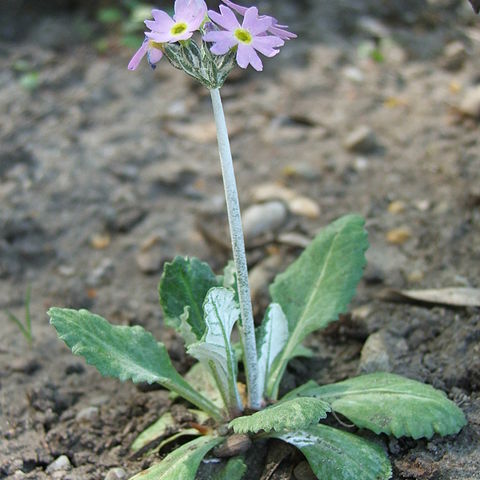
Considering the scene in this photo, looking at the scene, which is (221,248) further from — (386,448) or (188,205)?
(386,448)

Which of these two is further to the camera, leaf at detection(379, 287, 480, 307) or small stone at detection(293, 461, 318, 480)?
leaf at detection(379, 287, 480, 307)

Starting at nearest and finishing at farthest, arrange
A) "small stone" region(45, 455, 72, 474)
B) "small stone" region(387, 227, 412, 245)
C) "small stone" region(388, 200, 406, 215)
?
"small stone" region(45, 455, 72, 474), "small stone" region(387, 227, 412, 245), "small stone" region(388, 200, 406, 215)

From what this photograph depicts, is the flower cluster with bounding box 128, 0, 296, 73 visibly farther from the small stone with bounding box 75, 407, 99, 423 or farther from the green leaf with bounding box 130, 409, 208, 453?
the small stone with bounding box 75, 407, 99, 423

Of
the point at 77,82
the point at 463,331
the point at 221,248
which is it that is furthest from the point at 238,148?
the point at 463,331

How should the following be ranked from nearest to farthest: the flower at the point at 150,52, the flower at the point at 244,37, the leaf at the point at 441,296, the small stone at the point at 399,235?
1. the flower at the point at 244,37
2. the flower at the point at 150,52
3. the leaf at the point at 441,296
4. the small stone at the point at 399,235

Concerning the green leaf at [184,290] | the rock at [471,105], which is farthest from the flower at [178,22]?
the rock at [471,105]

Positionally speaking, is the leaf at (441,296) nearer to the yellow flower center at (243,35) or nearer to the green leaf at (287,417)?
the green leaf at (287,417)

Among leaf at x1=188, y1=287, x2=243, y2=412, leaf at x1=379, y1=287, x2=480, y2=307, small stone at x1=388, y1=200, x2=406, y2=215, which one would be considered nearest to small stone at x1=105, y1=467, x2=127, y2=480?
leaf at x1=188, y1=287, x2=243, y2=412
